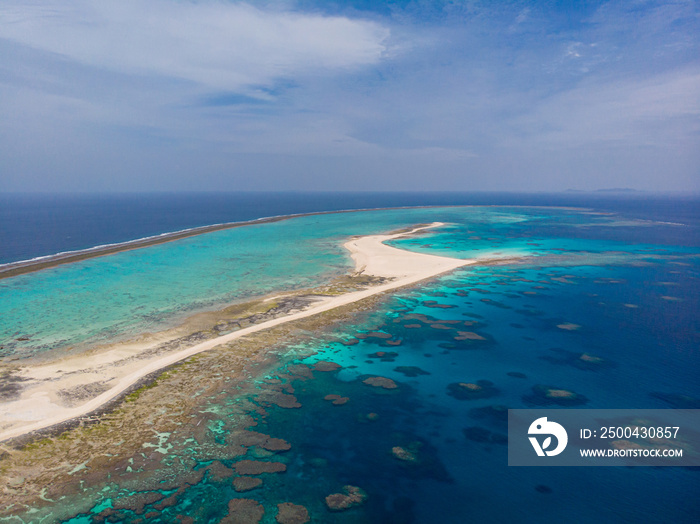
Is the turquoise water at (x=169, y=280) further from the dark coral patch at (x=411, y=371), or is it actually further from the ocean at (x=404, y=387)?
the dark coral patch at (x=411, y=371)

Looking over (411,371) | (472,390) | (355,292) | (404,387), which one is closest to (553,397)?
(472,390)

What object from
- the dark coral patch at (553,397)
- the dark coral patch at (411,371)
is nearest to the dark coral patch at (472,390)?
the dark coral patch at (553,397)

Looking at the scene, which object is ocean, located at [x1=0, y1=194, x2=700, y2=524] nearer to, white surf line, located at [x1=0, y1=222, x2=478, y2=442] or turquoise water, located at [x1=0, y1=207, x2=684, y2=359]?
turquoise water, located at [x1=0, y1=207, x2=684, y2=359]

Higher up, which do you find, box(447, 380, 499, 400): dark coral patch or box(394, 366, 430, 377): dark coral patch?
box(394, 366, 430, 377): dark coral patch

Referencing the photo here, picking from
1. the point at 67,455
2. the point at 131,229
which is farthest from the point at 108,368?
the point at 131,229

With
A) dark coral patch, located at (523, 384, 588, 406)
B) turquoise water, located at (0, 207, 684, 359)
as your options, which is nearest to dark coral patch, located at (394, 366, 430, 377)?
dark coral patch, located at (523, 384, 588, 406)

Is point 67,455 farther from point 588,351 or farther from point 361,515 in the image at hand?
point 588,351

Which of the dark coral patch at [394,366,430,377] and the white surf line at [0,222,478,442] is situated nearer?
the white surf line at [0,222,478,442]
